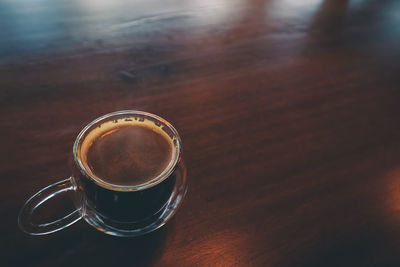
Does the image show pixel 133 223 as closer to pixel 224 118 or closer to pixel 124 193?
pixel 124 193

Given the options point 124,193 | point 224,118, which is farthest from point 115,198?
A: point 224,118

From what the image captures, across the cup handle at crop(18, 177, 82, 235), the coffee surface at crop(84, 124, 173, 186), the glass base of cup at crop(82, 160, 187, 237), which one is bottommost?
the glass base of cup at crop(82, 160, 187, 237)

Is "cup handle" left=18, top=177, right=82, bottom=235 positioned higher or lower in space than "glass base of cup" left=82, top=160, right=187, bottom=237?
higher

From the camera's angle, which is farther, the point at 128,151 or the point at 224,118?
A: the point at 224,118

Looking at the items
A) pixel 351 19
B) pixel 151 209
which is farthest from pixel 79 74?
pixel 351 19
